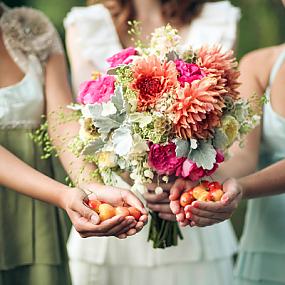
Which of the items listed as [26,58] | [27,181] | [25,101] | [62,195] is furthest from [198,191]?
[26,58]

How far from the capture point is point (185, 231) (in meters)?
3.28

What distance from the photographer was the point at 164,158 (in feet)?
8.48

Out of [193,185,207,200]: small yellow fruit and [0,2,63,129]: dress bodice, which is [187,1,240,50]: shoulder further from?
[193,185,207,200]: small yellow fruit

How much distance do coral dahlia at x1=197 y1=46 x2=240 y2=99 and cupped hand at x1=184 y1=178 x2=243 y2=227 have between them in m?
0.32

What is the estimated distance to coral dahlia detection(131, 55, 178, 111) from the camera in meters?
2.51

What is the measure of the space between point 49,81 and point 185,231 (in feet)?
2.89

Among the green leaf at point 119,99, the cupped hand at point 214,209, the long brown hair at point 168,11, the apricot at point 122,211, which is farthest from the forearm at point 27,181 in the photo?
the long brown hair at point 168,11

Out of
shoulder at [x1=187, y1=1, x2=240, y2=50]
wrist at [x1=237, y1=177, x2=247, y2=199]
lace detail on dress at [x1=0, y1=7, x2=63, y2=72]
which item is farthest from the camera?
shoulder at [x1=187, y1=1, x2=240, y2=50]

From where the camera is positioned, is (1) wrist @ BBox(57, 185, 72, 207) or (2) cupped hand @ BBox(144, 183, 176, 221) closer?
(1) wrist @ BBox(57, 185, 72, 207)

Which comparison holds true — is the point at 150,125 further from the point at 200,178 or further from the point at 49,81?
the point at 49,81

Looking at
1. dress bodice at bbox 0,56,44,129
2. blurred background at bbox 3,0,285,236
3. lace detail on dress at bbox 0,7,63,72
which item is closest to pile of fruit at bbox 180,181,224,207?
dress bodice at bbox 0,56,44,129

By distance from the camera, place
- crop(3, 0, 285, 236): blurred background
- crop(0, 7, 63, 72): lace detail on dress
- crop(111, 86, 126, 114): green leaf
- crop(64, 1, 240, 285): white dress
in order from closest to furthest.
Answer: crop(111, 86, 126, 114): green leaf < crop(0, 7, 63, 72): lace detail on dress < crop(64, 1, 240, 285): white dress < crop(3, 0, 285, 236): blurred background

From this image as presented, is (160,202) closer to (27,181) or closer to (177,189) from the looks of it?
(177,189)

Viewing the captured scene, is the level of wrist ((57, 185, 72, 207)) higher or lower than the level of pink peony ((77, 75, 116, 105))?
lower
